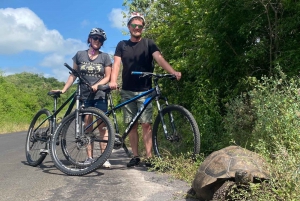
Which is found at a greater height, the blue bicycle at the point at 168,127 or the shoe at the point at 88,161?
the blue bicycle at the point at 168,127

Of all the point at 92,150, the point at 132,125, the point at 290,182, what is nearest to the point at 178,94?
the point at 132,125

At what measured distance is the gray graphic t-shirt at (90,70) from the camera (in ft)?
19.4

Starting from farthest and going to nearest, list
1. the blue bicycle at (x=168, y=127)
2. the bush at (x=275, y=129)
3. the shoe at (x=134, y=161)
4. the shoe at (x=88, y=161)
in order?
the shoe at (x=134, y=161) < the blue bicycle at (x=168, y=127) < the shoe at (x=88, y=161) < the bush at (x=275, y=129)

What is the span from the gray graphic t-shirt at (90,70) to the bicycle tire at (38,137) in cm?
80

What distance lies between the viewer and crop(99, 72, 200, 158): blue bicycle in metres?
5.25

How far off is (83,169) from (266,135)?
244 centimetres

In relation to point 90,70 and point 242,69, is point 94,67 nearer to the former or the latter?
point 90,70

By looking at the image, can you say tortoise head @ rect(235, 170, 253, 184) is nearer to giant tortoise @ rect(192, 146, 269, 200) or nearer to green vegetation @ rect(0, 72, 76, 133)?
giant tortoise @ rect(192, 146, 269, 200)

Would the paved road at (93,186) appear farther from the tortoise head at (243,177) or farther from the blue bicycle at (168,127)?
the tortoise head at (243,177)

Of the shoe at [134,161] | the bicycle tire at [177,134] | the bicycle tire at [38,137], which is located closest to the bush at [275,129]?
the bicycle tire at [177,134]

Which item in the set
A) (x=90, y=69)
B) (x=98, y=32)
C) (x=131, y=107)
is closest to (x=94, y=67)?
(x=90, y=69)

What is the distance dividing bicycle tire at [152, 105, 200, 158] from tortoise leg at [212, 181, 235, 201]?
1342 mm

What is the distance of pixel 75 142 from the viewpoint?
5305 mm

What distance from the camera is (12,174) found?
5.46m
